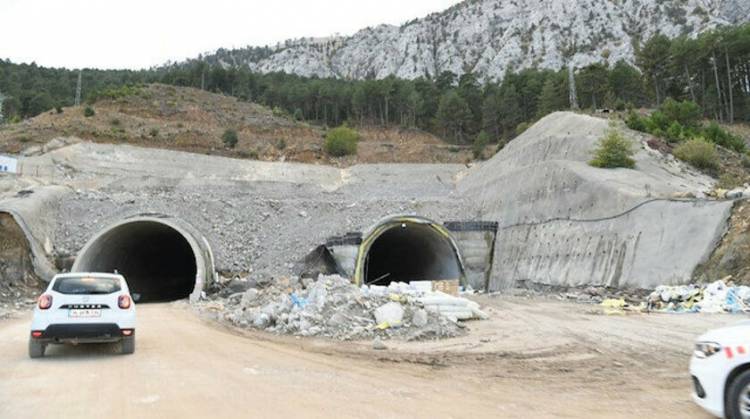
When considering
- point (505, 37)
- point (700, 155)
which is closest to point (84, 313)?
point (700, 155)

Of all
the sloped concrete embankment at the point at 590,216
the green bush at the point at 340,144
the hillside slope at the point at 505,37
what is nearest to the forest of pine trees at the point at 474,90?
the sloped concrete embankment at the point at 590,216

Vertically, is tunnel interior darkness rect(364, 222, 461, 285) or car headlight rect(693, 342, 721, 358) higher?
car headlight rect(693, 342, 721, 358)

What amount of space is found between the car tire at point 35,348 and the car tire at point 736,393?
9.82 metres

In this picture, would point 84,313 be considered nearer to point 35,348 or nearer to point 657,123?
point 35,348

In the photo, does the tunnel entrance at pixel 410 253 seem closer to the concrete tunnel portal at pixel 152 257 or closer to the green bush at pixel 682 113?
the concrete tunnel portal at pixel 152 257

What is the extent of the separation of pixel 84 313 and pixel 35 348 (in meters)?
1.07

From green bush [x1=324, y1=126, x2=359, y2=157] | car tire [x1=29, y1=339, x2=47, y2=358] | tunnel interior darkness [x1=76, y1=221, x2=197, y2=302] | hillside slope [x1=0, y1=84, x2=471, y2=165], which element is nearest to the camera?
car tire [x1=29, y1=339, x2=47, y2=358]

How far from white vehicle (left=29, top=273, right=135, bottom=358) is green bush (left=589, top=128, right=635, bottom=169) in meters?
24.4

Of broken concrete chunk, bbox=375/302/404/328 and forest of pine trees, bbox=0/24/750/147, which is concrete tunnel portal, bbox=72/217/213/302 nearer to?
broken concrete chunk, bbox=375/302/404/328

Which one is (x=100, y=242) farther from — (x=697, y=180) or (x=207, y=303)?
(x=697, y=180)

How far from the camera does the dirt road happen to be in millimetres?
5770

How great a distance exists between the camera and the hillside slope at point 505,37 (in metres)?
110

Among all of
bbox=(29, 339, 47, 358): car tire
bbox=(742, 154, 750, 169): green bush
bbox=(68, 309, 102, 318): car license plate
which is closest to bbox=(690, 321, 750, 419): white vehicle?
bbox=(68, 309, 102, 318): car license plate

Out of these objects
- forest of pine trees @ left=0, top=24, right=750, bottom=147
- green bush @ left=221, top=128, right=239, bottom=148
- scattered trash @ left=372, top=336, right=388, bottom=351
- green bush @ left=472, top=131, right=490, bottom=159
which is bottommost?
scattered trash @ left=372, top=336, right=388, bottom=351
